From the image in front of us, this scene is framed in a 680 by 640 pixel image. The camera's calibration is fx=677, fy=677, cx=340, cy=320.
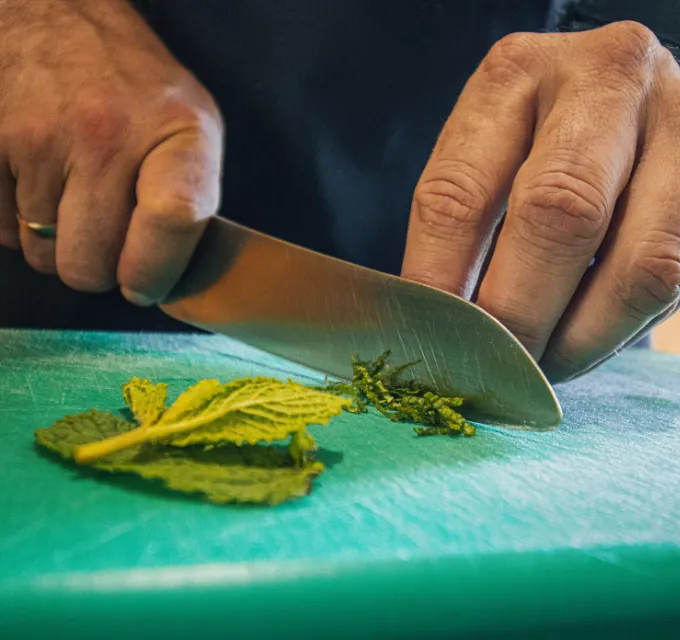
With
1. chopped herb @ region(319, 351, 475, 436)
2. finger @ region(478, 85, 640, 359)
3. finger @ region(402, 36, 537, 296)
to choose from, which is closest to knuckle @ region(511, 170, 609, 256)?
finger @ region(478, 85, 640, 359)

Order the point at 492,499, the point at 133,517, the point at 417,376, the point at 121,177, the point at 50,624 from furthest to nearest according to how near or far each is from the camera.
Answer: the point at 121,177
the point at 417,376
the point at 492,499
the point at 133,517
the point at 50,624

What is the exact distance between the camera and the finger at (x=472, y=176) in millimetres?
1291

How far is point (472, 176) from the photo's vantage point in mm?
1299

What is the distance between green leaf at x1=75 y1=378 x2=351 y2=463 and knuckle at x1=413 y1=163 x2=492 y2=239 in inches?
23.7

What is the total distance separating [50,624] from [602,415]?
101 centimetres

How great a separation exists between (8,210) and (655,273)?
1479 millimetres

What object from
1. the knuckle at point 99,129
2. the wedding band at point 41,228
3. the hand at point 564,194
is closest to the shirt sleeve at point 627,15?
the hand at point 564,194

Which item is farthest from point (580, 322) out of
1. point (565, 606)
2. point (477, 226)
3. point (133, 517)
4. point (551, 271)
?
point (133, 517)

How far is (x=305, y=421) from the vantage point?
75cm

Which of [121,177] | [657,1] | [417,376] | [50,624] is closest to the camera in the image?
[50,624]

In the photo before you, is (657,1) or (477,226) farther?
(657,1)

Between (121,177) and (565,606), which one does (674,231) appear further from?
(121,177)

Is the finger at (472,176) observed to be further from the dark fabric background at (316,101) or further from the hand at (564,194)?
the dark fabric background at (316,101)

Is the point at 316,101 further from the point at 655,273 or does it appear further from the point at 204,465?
the point at 204,465
